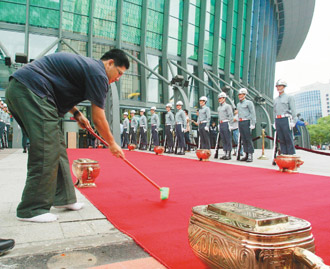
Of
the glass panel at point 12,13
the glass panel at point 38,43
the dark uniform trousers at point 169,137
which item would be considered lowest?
the dark uniform trousers at point 169,137

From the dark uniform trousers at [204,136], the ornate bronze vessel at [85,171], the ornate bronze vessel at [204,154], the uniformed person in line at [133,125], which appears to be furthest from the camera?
the uniformed person in line at [133,125]

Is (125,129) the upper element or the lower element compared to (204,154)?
upper

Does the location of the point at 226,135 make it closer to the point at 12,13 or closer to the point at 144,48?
the point at 144,48

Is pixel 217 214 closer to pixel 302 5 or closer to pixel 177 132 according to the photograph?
pixel 177 132

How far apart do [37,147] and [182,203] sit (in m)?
1.41

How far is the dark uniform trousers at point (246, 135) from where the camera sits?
7.91 metres

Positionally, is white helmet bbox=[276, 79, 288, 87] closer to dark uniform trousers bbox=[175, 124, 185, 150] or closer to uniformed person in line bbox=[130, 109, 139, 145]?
dark uniform trousers bbox=[175, 124, 185, 150]

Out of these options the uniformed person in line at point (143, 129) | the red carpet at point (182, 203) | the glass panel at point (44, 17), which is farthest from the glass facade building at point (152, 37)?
the red carpet at point (182, 203)

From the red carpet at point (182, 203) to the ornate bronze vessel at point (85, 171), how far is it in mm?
138

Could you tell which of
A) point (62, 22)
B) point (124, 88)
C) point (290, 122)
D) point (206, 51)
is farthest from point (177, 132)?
point (206, 51)

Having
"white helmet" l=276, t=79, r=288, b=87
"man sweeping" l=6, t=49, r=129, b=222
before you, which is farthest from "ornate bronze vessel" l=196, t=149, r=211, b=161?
"man sweeping" l=6, t=49, r=129, b=222

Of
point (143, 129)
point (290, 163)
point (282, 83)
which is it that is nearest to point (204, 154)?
point (282, 83)

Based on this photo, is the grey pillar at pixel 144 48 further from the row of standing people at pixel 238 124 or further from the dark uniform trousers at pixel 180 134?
the dark uniform trousers at pixel 180 134

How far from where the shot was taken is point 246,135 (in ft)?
26.1
